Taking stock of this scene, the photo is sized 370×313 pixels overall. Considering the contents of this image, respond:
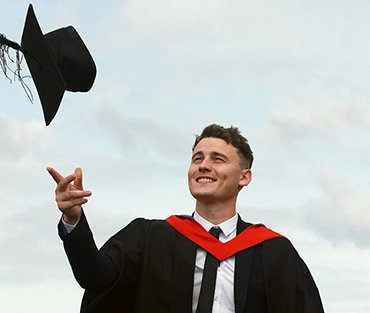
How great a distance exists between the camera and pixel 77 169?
6.52 meters

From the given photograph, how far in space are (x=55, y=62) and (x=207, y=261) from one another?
1.77m

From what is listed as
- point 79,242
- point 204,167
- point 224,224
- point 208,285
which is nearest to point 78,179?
point 79,242

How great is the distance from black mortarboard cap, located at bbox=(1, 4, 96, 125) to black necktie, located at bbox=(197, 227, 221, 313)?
1.51 metres

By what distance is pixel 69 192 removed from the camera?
6398 mm

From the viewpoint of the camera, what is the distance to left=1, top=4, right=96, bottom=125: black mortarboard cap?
7.04 m

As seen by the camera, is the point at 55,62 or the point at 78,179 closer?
the point at 78,179

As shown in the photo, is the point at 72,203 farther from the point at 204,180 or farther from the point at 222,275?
the point at 222,275

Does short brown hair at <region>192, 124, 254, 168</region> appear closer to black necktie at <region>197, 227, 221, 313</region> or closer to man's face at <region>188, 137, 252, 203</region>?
man's face at <region>188, 137, 252, 203</region>

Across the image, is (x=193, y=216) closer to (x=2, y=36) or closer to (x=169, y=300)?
(x=169, y=300)

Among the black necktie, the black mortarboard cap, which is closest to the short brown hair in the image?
the black necktie

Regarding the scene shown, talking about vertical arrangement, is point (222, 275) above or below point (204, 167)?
below

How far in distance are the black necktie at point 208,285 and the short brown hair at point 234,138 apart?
81cm

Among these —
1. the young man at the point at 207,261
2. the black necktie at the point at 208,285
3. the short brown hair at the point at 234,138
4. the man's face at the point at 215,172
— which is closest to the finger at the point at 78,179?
the young man at the point at 207,261

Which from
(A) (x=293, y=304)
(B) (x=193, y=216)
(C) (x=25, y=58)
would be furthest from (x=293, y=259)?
(C) (x=25, y=58)
